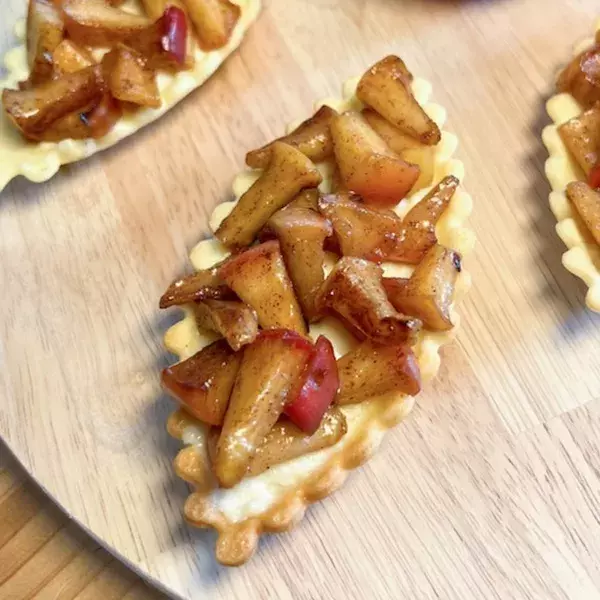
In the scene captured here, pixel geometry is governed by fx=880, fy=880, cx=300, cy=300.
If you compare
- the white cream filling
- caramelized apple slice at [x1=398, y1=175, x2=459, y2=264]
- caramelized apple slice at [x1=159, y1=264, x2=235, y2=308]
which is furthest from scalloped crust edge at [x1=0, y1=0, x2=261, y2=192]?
caramelized apple slice at [x1=398, y1=175, x2=459, y2=264]

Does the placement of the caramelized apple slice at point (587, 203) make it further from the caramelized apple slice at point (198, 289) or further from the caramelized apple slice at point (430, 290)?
the caramelized apple slice at point (198, 289)

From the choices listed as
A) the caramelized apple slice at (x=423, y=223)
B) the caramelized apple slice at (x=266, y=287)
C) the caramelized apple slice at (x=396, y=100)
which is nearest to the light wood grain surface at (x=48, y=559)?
the caramelized apple slice at (x=266, y=287)

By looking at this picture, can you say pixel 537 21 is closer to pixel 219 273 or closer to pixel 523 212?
pixel 523 212

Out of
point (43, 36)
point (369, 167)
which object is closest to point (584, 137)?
point (369, 167)

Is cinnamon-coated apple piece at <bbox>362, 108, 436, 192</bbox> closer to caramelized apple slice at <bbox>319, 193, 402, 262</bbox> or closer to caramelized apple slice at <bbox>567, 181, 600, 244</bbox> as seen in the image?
caramelized apple slice at <bbox>319, 193, 402, 262</bbox>

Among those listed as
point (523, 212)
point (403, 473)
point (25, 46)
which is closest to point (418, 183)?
point (523, 212)

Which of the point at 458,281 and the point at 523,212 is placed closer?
the point at 458,281
